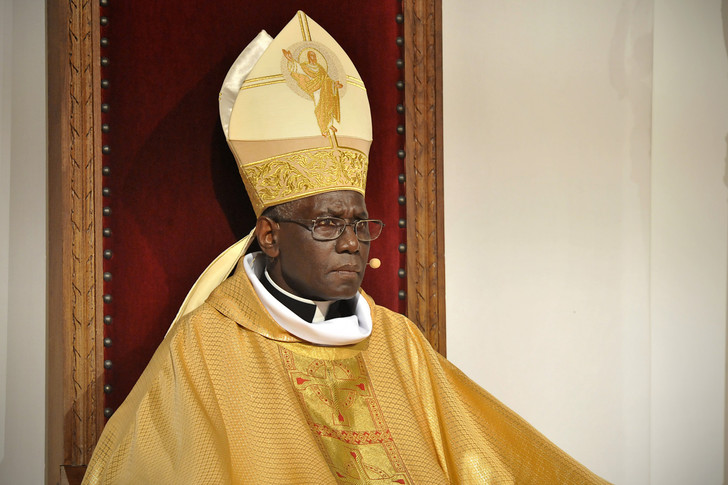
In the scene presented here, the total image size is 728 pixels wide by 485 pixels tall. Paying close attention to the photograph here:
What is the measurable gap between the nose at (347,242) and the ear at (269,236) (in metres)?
0.20

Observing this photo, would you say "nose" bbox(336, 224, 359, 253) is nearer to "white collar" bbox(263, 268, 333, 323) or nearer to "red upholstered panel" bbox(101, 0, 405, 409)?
"white collar" bbox(263, 268, 333, 323)

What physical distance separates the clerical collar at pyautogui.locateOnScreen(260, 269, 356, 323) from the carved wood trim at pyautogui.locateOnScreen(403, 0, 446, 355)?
47 centimetres

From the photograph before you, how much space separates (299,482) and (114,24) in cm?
161

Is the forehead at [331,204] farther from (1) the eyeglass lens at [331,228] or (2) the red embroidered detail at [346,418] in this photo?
(2) the red embroidered detail at [346,418]

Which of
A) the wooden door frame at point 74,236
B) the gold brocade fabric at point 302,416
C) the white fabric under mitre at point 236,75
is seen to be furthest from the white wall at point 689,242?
the wooden door frame at point 74,236

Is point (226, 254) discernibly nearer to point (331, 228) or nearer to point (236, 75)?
point (331, 228)

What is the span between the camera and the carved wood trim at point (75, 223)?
8.66 ft

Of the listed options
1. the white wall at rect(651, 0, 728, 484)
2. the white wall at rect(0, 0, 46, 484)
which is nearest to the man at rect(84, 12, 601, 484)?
the white wall at rect(0, 0, 46, 484)

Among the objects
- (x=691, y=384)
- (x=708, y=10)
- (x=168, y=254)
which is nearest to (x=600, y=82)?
(x=708, y=10)

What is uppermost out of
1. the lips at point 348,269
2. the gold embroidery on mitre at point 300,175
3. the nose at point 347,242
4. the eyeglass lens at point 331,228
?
the gold embroidery on mitre at point 300,175

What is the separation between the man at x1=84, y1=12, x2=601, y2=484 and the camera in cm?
220

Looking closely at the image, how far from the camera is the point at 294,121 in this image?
2.43 m

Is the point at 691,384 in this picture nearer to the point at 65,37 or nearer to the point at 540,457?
the point at 540,457

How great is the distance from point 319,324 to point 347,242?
0.26 metres
